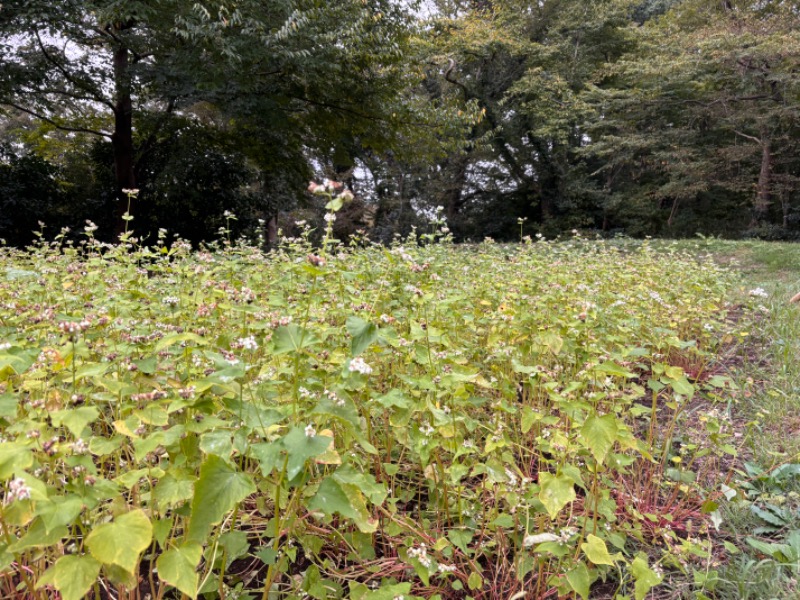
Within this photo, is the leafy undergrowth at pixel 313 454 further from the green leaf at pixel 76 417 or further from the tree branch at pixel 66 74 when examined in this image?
the tree branch at pixel 66 74

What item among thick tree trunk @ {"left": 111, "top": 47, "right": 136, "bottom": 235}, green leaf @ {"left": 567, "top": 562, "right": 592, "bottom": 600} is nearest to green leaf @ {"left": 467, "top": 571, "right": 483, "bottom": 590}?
green leaf @ {"left": 567, "top": 562, "right": 592, "bottom": 600}

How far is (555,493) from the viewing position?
1.18 meters

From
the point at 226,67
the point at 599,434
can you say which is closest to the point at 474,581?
the point at 599,434

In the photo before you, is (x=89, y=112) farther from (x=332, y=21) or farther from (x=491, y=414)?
(x=491, y=414)

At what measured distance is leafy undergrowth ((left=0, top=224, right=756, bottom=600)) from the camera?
0.93 metres

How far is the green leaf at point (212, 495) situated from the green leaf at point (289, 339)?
271 mm

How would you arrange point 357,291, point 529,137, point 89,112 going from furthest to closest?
point 529,137, point 89,112, point 357,291

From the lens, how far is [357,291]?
2285 millimetres

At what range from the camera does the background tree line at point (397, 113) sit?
7.95 metres

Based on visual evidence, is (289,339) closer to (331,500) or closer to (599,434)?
(331,500)

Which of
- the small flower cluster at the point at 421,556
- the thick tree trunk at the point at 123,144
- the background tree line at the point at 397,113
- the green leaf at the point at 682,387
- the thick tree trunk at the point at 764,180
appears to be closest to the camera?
the small flower cluster at the point at 421,556

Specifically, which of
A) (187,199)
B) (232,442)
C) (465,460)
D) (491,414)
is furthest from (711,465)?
(187,199)

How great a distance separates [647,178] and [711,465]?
65.1 ft

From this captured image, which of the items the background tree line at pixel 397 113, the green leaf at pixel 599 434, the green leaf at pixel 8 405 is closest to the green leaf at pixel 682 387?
the green leaf at pixel 599 434
